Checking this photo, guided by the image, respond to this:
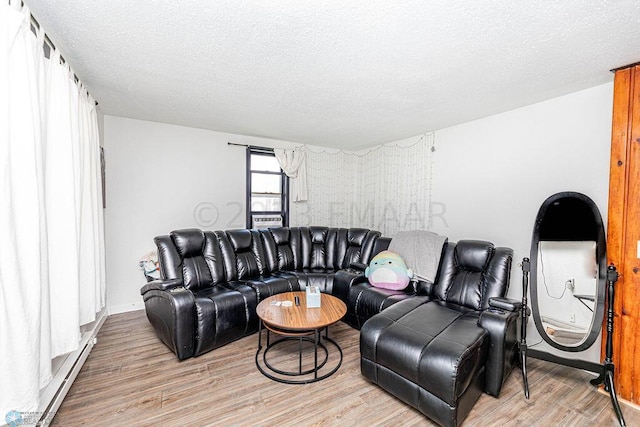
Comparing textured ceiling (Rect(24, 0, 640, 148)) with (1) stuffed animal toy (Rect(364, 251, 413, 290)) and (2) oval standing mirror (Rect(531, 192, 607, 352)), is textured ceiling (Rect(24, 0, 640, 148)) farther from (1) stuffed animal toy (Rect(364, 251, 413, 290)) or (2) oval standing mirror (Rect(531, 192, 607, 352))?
(1) stuffed animal toy (Rect(364, 251, 413, 290))

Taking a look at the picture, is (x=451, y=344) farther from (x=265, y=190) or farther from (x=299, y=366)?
(x=265, y=190)

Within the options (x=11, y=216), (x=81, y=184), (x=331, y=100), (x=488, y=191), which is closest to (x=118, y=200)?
(x=81, y=184)

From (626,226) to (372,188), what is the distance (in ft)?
10.5

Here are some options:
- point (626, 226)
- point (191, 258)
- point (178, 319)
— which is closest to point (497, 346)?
point (626, 226)

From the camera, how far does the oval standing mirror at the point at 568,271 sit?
79.0 inches

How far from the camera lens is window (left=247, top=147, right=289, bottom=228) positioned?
14.1ft

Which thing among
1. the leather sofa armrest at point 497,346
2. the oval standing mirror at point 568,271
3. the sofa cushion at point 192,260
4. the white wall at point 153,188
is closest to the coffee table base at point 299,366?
the sofa cushion at point 192,260

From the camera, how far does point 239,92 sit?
2.47 meters

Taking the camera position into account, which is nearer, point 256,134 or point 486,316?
point 486,316

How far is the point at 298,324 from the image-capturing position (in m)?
2.01

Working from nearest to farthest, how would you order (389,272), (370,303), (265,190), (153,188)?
1. (370,303)
2. (389,272)
3. (153,188)
4. (265,190)

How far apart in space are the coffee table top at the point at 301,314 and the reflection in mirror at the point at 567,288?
1.81 metres

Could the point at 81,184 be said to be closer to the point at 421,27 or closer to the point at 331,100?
the point at 331,100

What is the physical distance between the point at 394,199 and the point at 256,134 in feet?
8.22
